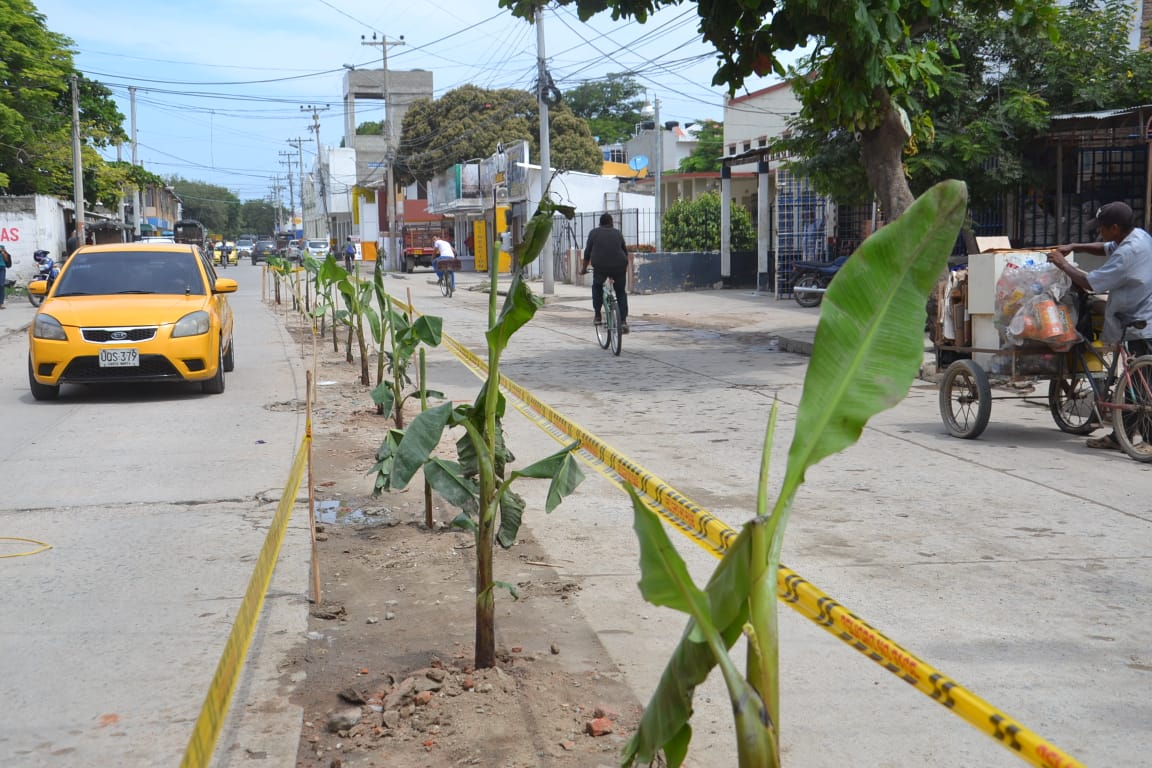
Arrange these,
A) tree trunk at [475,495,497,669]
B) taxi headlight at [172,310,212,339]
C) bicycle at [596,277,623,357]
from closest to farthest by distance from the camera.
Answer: tree trunk at [475,495,497,669] → taxi headlight at [172,310,212,339] → bicycle at [596,277,623,357]

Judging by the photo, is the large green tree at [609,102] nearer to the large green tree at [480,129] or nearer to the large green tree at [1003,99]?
the large green tree at [480,129]

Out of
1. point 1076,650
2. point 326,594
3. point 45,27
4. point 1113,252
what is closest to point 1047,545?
point 1076,650

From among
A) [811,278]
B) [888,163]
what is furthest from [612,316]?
[811,278]

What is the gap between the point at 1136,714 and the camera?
3.88m

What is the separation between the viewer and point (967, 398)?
920 cm

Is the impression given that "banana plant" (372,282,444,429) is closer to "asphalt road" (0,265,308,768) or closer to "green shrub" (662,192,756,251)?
"asphalt road" (0,265,308,768)

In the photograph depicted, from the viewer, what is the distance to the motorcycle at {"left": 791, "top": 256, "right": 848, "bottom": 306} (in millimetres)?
23859

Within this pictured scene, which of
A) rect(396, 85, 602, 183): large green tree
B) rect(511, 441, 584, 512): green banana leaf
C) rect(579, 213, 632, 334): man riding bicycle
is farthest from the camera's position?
rect(396, 85, 602, 183): large green tree

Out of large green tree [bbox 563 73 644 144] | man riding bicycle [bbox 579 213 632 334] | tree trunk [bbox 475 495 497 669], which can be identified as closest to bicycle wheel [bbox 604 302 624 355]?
man riding bicycle [bbox 579 213 632 334]

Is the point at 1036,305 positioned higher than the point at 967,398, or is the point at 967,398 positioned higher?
the point at 1036,305

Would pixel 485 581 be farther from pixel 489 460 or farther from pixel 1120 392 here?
pixel 1120 392

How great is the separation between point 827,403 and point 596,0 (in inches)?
377

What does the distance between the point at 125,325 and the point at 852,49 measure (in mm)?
7952

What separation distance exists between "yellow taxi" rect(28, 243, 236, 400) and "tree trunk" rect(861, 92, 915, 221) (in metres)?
7.85
